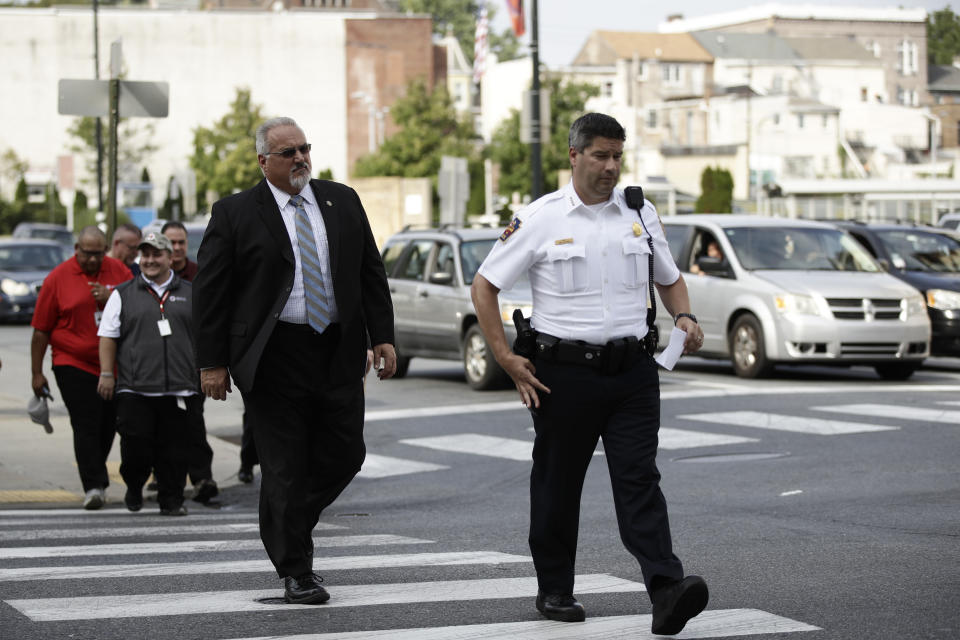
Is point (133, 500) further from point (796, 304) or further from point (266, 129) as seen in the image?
point (796, 304)

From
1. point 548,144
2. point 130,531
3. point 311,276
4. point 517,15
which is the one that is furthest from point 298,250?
point 548,144

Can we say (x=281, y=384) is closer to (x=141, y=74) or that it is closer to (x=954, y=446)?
(x=954, y=446)

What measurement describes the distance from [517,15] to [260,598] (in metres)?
24.6

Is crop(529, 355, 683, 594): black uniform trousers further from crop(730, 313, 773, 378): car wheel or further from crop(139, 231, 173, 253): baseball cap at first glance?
crop(730, 313, 773, 378): car wheel

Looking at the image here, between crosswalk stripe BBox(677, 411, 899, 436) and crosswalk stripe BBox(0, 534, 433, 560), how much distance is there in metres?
5.73

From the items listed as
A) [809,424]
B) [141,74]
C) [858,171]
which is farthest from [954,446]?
[858,171]

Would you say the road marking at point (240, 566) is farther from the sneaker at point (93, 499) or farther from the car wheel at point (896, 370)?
the car wheel at point (896, 370)

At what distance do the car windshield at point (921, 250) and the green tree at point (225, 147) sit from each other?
59795 millimetres

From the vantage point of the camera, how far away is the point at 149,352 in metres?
9.90

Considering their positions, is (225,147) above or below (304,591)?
above

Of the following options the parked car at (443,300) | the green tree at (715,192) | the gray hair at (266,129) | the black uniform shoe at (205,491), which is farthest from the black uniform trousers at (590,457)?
the green tree at (715,192)

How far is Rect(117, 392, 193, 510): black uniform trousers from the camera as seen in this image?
9.95m

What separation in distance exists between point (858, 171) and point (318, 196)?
101 meters

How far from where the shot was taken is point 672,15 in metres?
142
